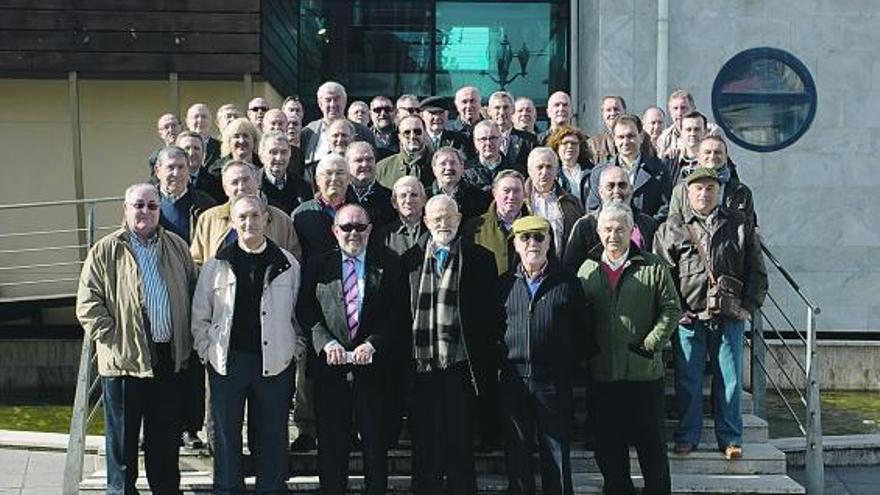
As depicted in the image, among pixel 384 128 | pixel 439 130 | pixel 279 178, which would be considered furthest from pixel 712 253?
pixel 279 178

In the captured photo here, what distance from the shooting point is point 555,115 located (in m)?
7.38

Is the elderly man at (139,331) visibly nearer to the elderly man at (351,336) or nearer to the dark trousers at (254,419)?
the dark trousers at (254,419)

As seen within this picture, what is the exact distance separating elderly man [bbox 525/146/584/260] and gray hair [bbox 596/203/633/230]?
1.38 ft

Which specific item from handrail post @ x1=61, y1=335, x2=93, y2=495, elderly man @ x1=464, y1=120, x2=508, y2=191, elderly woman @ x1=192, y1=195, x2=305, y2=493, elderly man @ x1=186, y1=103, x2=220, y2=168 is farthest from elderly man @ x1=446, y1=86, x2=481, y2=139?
handrail post @ x1=61, y1=335, x2=93, y2=495

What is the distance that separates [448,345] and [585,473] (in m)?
1.44

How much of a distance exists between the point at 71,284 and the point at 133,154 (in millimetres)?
1794

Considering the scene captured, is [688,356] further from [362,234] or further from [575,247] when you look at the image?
[362,234]

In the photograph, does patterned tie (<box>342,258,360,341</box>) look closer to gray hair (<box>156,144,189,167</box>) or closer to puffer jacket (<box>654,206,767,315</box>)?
gray hair (<box>156,144,189,167</box>)

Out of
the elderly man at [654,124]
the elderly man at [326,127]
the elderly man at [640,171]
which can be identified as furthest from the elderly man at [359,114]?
the elderly man at [654,124]

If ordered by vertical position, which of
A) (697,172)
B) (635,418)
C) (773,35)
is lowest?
(635,418)

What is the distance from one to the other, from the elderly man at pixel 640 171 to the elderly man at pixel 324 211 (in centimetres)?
166

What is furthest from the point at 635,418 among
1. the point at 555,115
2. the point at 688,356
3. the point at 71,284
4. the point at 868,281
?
the point at 71,284

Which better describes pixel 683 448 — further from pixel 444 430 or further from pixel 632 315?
pixel 444 430

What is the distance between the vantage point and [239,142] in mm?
6266
